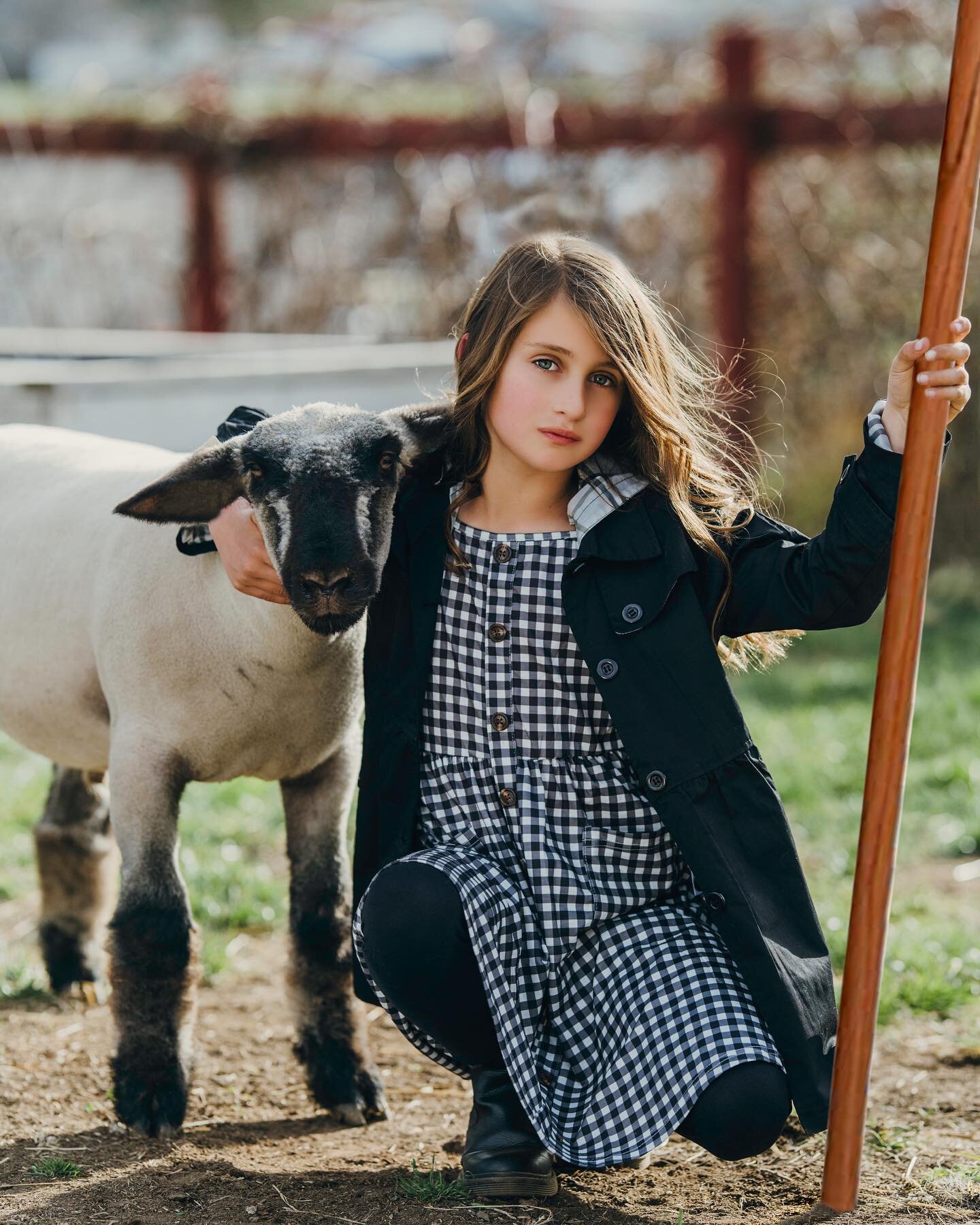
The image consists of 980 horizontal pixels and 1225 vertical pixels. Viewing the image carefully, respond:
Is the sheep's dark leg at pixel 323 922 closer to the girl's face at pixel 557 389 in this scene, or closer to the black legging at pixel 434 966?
the black legging at pixel 434 966

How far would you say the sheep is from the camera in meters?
3.02

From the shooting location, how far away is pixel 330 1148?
3254 mm

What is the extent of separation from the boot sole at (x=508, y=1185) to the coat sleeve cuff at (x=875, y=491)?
4.36ft

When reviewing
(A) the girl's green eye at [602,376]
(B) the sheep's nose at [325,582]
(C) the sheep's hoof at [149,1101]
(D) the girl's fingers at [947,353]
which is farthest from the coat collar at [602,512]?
(C) the sheep's hoof at [149,1101]

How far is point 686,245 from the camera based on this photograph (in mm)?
9172

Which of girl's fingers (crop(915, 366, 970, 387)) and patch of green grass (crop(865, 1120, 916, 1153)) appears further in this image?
patch of green grass (crop(865, 1120, 916, 1153))

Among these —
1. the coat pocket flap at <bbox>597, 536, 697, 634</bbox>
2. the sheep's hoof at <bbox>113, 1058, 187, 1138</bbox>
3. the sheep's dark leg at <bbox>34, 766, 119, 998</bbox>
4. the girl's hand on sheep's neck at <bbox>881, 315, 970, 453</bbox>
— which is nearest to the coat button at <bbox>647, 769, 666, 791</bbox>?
the coat pocket flap at <bbox>597, 536, 697, 634</bbox>

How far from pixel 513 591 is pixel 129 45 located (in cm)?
2175

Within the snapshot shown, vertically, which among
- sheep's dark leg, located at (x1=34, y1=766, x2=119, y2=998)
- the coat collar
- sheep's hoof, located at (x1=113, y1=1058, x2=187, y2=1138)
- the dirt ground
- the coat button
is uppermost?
the coat collar

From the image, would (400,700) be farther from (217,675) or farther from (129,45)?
(129,45)

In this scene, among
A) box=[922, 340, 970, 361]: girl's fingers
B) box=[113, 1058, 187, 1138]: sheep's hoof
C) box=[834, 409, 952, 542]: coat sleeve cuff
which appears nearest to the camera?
box=[922, 340, 970, 361]: girl's fingers

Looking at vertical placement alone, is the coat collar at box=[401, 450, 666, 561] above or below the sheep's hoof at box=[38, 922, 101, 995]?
above

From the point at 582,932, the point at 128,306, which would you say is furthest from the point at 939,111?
the point at 582,932

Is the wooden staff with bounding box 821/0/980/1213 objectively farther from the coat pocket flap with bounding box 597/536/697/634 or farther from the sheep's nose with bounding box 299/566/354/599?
the sheep's nose with bounding box 299/566/354/599
